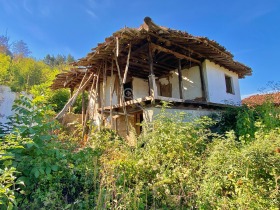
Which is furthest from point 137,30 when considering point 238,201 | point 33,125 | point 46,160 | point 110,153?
point 238,201

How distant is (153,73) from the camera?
8383mm

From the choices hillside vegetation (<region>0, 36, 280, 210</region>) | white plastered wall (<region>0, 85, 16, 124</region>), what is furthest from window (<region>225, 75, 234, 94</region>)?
white plastered wall (<region>0, 85, 16, 124</region>)

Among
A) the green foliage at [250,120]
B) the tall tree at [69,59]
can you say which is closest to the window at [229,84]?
the green foliage at [250,120]

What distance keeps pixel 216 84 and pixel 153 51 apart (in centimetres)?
418

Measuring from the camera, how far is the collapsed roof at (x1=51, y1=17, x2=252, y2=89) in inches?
281

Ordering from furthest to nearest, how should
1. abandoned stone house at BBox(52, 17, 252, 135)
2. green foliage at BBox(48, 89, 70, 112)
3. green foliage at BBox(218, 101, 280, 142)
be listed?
green foliage at BBox(48, 89, 70, 112) → abandoned stone house at BBox(52, 17, 252, 135) → green foliage at BBox(218, 101, 280, 142)

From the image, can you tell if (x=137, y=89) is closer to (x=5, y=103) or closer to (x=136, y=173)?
(x=5, y=103)

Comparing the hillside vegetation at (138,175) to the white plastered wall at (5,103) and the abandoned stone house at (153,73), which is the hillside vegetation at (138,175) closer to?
the abandoned stone house at (153,73)

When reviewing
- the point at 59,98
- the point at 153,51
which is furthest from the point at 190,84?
the point at 59,98

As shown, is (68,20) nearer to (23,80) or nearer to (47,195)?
(47,195)

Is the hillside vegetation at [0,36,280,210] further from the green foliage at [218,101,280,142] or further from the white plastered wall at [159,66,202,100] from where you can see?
the white plastered wall at [159,66,202,100]

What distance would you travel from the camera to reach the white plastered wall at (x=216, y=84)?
9953 millimetres

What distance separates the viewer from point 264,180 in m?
Answer: 3.36

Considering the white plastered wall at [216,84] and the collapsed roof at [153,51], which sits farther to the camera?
the white plastered wall at [216,84]
